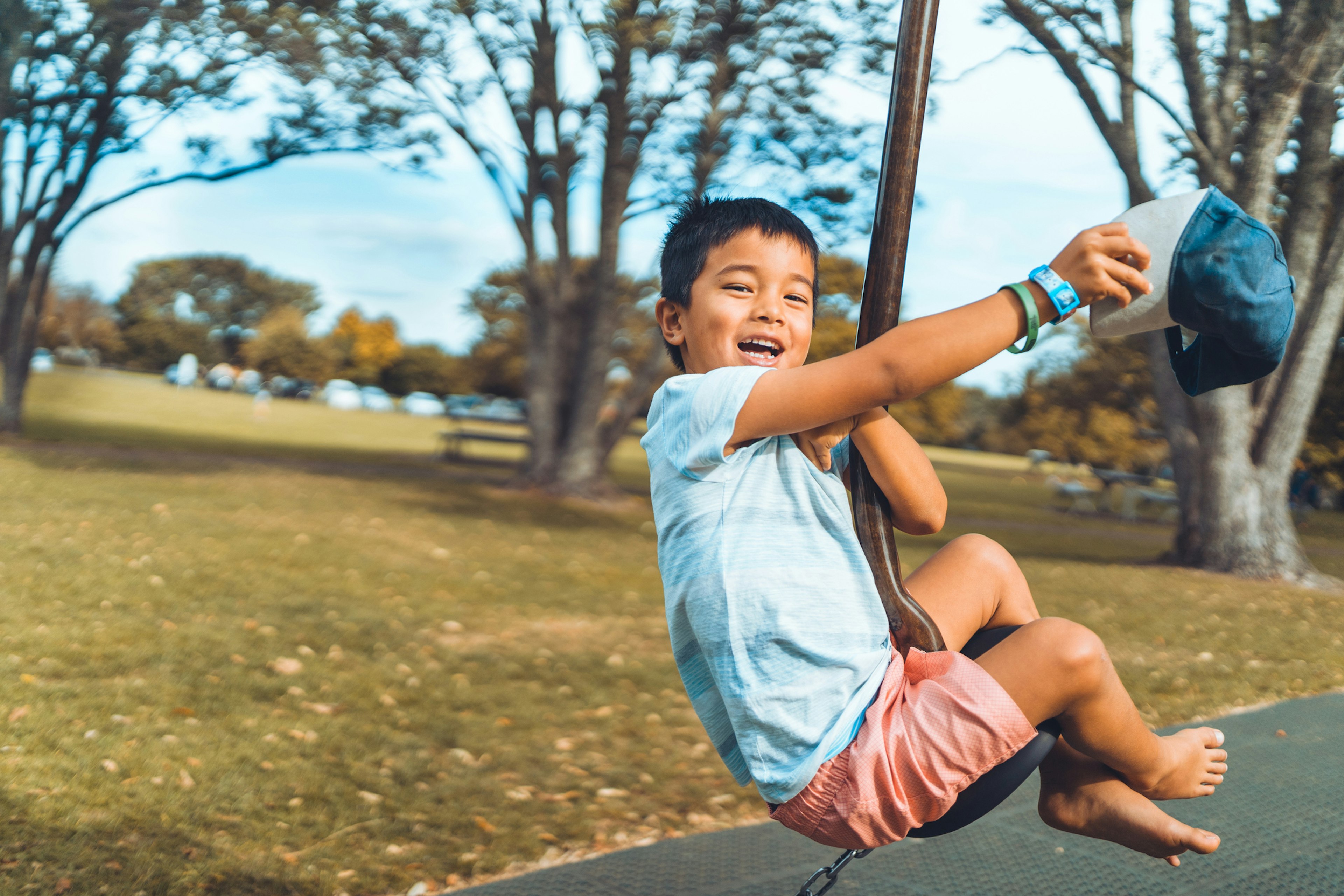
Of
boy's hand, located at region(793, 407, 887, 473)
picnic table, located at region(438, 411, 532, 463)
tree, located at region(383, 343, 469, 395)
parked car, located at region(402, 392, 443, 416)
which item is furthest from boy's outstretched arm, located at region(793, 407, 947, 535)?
tree, located at region(383, 343, 469, 395)

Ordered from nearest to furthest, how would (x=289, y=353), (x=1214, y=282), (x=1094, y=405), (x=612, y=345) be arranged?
(x=1214, y=282) → (x=612, y=345) → (x=1094, y=405) → (x=289, y=353)

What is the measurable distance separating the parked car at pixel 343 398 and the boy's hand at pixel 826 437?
69165mm

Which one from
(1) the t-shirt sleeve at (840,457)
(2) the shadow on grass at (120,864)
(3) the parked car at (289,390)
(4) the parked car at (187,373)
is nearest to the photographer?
(1) the t-shirt sleeve at (840,457)

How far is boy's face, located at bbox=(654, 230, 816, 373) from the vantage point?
2004 millimetres

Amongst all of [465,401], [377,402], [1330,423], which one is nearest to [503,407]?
[465,401]

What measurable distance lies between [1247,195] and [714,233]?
38.9 feet

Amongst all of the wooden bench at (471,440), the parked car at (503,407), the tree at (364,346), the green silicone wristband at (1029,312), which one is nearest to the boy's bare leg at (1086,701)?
the green silicone wristband at (1029,312)

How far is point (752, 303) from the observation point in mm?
2010

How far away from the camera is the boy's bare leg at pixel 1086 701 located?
1.80 metres

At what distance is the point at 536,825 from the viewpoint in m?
4.39

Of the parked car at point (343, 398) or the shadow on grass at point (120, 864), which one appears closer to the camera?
the shadow on grass at point (120, 864)

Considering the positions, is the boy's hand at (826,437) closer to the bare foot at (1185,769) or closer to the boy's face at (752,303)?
the boy's face at (752,303)

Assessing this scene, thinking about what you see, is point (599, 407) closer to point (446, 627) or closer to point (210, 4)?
point (210, 4)

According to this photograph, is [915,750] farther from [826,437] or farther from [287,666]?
[287,666]
